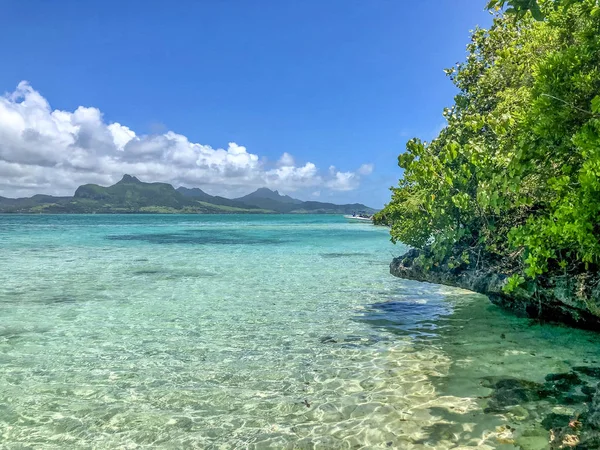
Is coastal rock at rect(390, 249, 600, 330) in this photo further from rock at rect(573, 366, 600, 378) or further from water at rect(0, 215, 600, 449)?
rock at rect(573, 366, 600, 378)

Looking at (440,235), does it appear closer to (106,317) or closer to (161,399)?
(161,399)

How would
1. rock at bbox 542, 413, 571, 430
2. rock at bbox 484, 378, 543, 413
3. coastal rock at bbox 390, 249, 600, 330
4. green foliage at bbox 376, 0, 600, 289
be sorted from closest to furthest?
1. rock at bbox 542, 413, 571, 430
2. rock at bbox 484, 378, 543, 413
3. green foliage at bbox 376, 0, 600, 289
4. coastal rock at bbox 390, 249, 600, 330

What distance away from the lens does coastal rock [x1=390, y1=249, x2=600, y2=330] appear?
31.3 feet

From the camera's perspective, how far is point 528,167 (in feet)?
26.3

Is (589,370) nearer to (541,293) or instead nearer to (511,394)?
(511,394)

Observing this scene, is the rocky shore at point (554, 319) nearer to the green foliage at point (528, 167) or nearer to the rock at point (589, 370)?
the rock at point (589, 370)

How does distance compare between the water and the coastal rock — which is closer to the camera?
the water

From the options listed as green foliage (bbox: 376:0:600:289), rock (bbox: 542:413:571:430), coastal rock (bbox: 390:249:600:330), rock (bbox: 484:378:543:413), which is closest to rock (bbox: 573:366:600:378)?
rock (bbox: 484:378:543:413)

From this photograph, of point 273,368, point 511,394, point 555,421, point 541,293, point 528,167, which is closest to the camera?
point 555,421

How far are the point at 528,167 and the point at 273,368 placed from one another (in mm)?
6408

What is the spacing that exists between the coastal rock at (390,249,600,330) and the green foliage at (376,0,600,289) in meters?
0.36

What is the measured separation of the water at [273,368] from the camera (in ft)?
20.0

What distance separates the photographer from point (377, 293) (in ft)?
56.5

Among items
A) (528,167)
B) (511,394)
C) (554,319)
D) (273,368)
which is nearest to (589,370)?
(511,394)
